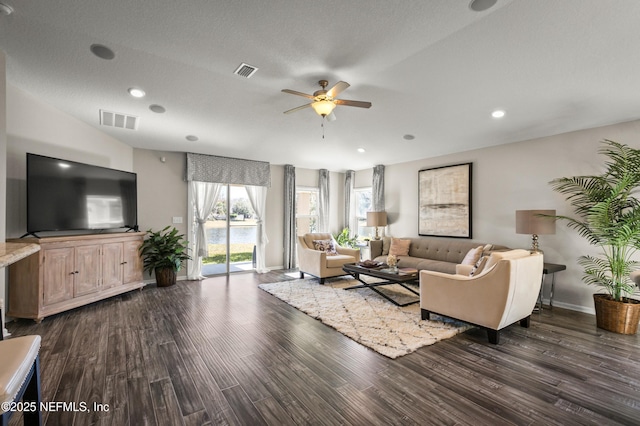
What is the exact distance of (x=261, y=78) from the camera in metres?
3.42

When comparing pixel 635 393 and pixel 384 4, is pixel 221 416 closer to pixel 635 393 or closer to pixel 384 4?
A: pixel 635 393

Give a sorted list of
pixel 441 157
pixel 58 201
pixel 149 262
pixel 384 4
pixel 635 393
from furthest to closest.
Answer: pixel 441 157 < pixel 149 262 < pixel 58 201 < pixel 384 4 < pixel 635 393

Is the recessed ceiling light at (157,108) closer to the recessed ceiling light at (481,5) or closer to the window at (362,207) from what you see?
the recessed ceiling light at (481,5)

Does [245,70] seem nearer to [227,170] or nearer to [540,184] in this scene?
[227,170]

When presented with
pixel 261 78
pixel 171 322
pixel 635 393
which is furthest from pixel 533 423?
pixel 261 78

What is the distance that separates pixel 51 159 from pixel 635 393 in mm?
6235

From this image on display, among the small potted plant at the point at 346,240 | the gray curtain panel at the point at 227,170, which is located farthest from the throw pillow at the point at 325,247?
the gray curtain panel at the point at 227,170

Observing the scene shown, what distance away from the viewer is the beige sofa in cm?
495

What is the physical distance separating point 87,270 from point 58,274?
37 centimetres

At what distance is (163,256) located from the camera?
17.0 feet

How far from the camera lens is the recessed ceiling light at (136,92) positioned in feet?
11.5

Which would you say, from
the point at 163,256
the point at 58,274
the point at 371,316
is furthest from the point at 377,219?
the point at 58,274

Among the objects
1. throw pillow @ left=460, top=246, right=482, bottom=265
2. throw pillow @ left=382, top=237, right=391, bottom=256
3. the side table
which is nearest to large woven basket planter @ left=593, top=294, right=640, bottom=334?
the side table

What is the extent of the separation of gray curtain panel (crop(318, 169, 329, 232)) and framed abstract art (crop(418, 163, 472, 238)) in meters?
2.49
